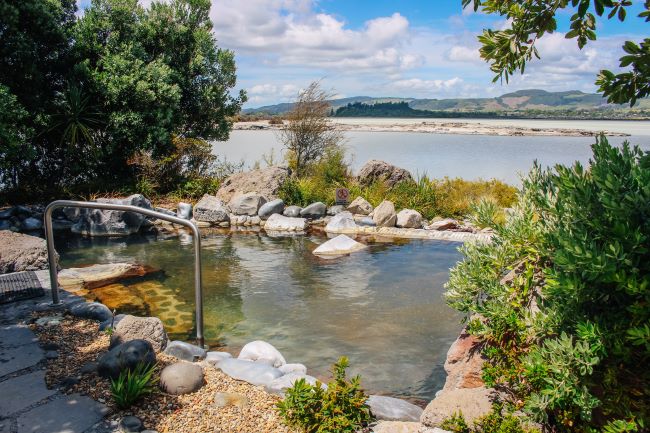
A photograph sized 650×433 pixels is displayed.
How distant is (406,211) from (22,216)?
944 centimetres

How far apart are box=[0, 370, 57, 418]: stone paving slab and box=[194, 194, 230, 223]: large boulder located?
921cm

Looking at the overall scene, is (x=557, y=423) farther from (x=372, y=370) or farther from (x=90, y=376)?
(x=90, y=376)

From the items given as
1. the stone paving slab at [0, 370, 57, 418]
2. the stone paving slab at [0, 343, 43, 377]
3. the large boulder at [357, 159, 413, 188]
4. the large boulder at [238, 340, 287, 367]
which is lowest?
the large boulder at [238, 340, 287, 367]

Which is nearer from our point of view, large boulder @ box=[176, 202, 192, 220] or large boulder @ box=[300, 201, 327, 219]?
large boulder @ box=[176, 202, 192, 220]

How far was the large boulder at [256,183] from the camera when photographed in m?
14.4

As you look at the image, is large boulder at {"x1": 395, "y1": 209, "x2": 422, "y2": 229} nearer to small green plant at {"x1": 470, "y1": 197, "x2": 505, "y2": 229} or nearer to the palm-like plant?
small green plant at {"x1": 470, "y1": 197, "x2": 505, "y2": 229}

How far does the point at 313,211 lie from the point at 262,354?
857 centimetres

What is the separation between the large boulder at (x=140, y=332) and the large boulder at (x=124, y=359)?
21.5 inches

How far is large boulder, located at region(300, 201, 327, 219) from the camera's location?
1345 cm

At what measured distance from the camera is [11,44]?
11312mm

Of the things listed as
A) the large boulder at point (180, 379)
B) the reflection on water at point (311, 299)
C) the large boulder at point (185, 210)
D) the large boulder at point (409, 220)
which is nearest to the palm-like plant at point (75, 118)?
the large boulder at point (185, 210)

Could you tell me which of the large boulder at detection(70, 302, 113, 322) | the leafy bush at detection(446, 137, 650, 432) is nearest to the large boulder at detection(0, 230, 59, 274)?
the large boulder at detection(70, 302, 113, 322)

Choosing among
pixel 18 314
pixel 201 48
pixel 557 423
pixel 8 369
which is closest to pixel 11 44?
pixel 201 48

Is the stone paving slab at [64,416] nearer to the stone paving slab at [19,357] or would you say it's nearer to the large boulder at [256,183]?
the stone paving slab at [19,357]
